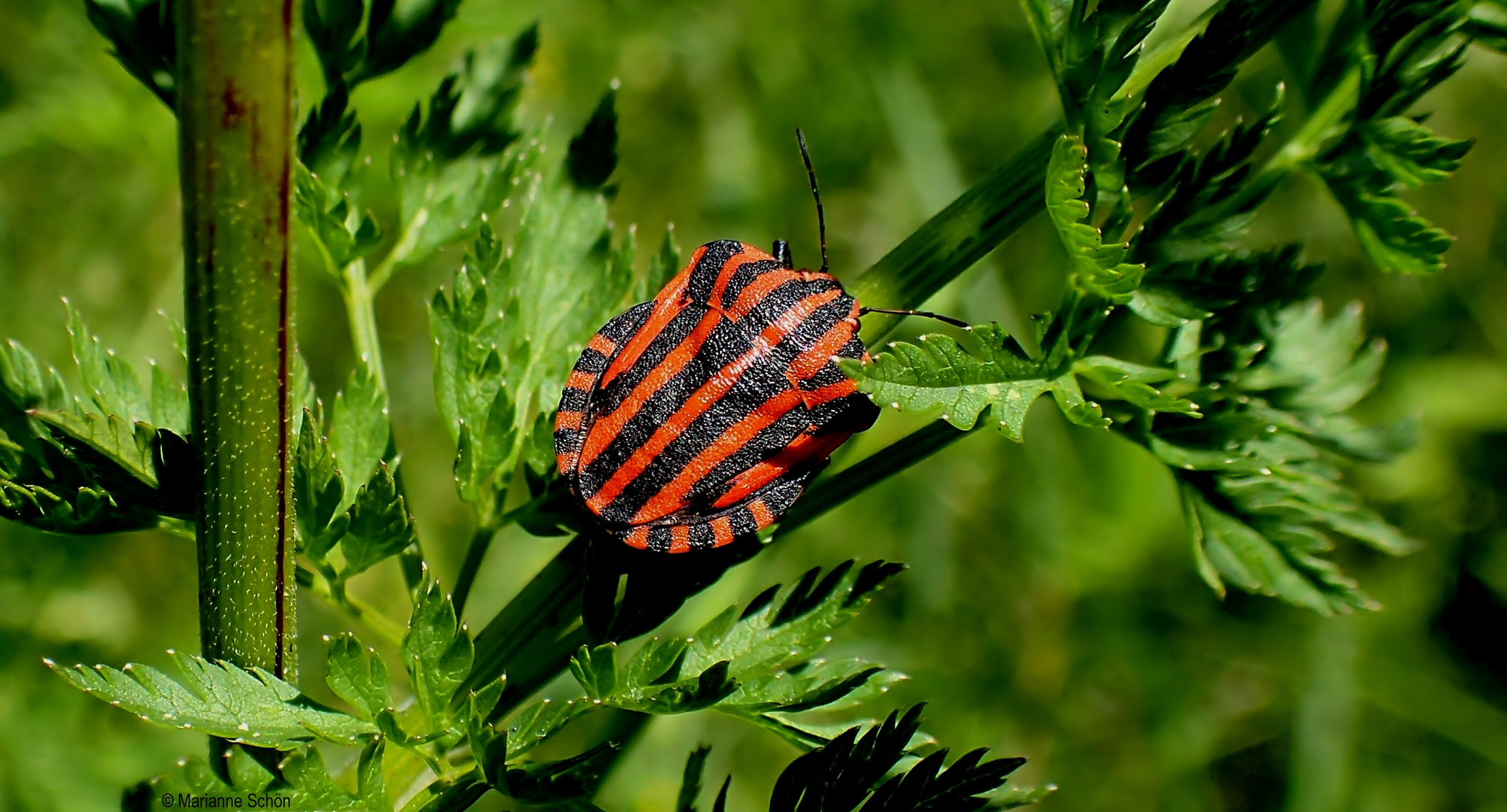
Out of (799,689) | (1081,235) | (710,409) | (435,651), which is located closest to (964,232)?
(1081,235)

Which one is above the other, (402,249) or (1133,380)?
(402,249)

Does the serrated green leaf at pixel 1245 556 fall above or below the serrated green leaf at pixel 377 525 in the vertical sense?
below

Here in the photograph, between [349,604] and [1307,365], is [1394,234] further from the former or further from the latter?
[349,604]

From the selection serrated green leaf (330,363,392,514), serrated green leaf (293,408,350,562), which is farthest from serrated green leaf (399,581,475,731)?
serrated green leaf (330,363,392,514)

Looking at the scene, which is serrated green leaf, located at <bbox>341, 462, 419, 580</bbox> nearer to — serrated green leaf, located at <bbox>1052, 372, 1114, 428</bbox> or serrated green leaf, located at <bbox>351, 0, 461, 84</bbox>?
serrated green leaf, located at <bbox>351, 0, 461, 84</bbox>

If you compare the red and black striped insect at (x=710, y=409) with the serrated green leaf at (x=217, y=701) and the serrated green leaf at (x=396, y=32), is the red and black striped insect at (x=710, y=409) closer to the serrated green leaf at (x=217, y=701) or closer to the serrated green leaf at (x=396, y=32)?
the serrated green leaf at (x=217, y=701)

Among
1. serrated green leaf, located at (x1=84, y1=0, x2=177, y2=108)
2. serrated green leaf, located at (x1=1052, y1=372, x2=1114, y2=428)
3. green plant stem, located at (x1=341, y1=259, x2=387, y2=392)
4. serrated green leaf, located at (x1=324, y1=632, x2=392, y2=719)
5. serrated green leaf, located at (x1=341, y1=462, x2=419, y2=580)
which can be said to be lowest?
serrated green leaf, located at (x1=1052, y1=372, x2=1114, y2=428)

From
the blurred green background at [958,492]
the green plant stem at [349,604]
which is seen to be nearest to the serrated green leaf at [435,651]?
the green plant stem at [349,604]
